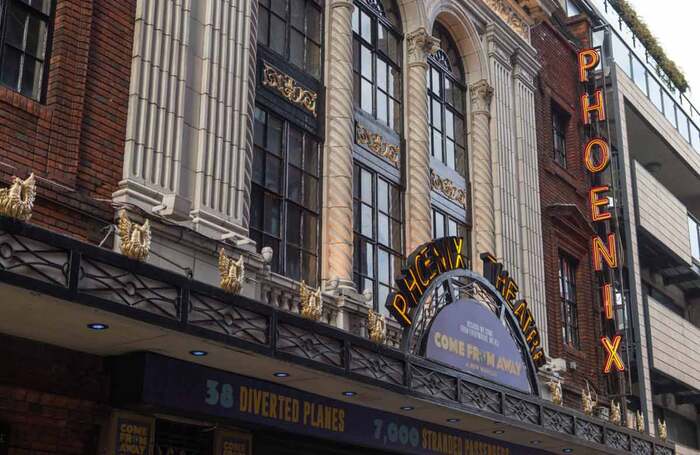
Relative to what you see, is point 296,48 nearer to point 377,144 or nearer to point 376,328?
point 377,144

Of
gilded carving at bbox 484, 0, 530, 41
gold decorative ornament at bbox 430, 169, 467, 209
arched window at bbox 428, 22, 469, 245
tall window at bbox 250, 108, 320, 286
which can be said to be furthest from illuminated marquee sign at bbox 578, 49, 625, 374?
tall window at bbox 250, 108, 320, 286

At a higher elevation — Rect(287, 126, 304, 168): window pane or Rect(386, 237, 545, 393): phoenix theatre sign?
Rect(287, 126, 304, 168): window pane

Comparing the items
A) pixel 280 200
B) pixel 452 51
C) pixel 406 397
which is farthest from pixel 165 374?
pixel 452 51

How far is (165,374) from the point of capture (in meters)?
12.5

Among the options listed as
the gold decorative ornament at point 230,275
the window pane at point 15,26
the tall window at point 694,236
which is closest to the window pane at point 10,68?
the window pane at point 15,26

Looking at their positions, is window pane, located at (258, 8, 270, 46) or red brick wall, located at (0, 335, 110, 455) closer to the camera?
red brick wall, located at (0, 335, 110, 455)

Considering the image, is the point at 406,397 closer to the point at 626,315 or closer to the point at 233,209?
the point at 233,209

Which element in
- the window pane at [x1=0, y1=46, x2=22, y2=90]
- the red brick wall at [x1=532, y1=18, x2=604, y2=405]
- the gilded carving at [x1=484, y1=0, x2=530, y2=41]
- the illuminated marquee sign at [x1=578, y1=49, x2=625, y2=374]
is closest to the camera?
the window pane at [x1=0, y1=46, x2=22, y2=90]

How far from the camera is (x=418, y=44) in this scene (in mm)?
22250

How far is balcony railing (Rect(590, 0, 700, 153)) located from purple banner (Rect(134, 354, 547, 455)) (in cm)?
2044

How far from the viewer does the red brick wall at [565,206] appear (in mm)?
26250

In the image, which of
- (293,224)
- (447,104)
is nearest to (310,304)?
(293,224)

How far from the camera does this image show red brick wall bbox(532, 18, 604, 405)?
26.2 m

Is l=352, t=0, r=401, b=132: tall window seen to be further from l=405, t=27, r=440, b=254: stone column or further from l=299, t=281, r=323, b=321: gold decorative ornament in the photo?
l=299, t=281, r=323, b=321: gold decorative ornament
